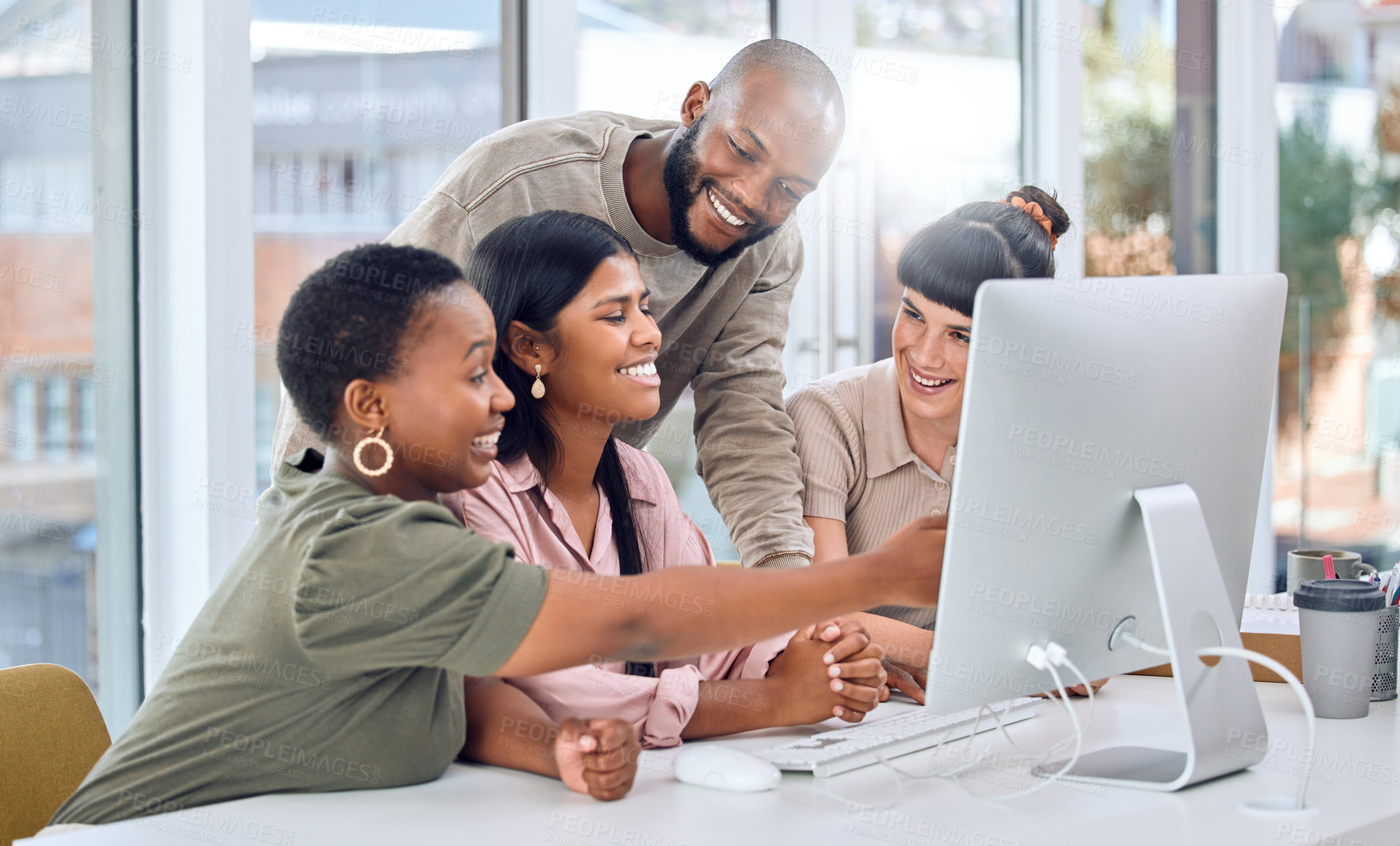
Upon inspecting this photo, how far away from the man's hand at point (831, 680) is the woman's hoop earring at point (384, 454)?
0.51 metres

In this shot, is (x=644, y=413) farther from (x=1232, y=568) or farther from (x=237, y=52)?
(x=237, y=52)

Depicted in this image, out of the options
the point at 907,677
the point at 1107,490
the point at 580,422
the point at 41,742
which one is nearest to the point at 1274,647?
the point at 907,677

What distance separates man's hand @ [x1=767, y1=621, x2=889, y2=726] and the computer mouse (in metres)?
0.19

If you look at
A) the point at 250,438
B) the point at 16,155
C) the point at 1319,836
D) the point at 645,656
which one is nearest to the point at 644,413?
the point at 645,656

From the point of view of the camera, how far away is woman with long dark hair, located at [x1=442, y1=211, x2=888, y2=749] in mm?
1387

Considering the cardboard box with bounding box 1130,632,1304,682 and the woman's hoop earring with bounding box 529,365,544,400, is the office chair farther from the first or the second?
the cardboard box with bounding box 1130,632,1304,682

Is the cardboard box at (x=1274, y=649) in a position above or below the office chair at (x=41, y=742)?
above

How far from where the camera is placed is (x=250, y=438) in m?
2.16

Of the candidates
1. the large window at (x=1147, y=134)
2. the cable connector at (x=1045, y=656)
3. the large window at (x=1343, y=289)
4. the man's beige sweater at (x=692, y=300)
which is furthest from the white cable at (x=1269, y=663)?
the large window at (x=1343, y=289)

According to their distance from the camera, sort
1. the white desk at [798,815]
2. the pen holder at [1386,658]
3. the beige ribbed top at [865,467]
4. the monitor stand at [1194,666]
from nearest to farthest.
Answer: the white desk at [798,815], the monitor stand at [1194,666], the pen holder at [1386,658], the beige ribbed top at [865,467]

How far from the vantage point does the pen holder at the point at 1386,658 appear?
1402 mm

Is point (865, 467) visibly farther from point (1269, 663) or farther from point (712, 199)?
point (1269, 663)

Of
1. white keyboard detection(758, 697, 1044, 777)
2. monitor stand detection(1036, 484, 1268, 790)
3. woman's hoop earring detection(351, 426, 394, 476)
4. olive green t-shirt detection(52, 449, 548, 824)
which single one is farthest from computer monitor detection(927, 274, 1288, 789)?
woman's hoop earring detection(351, 426, 394, 476)

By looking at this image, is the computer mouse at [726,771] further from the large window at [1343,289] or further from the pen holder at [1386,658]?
the large window at [1343,289]
